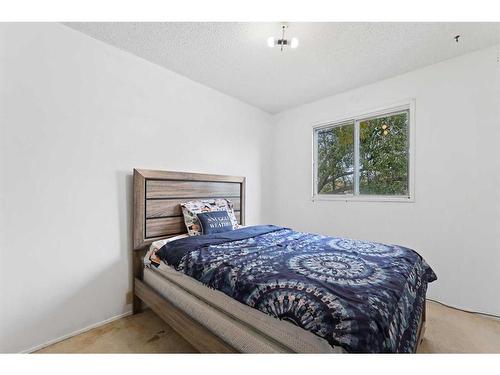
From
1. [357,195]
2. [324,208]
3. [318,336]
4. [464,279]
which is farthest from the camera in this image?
[324,208]

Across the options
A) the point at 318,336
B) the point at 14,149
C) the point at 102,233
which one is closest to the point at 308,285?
the point at 318,336

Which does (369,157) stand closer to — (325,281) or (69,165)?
(325,281)

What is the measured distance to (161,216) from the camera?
7.31 ft

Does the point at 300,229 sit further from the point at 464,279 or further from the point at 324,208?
the point at 464,279

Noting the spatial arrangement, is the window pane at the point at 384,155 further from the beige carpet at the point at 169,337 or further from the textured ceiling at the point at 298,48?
the beige carpet at the point at 169,337

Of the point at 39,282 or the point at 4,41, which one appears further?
the point at 39,282

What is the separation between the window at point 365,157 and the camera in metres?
2.59

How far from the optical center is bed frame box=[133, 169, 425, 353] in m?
1.62

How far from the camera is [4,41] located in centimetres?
150

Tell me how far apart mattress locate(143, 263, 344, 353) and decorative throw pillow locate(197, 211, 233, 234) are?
55cm

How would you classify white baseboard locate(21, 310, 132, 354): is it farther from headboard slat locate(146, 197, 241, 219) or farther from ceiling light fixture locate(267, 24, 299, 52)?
ceiling light fixture locate(267, 24, 299, 52)

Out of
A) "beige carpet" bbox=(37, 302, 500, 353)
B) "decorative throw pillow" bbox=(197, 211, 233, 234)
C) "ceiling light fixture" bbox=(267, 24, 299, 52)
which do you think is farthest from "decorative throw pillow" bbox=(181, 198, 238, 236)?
"ceiling light fixture" bbox=(267, 24, 299, 52)

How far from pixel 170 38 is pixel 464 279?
11.1 ft

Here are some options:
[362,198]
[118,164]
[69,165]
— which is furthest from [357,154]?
[69,165]
